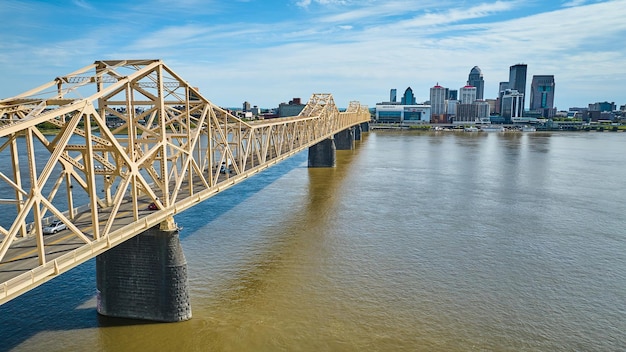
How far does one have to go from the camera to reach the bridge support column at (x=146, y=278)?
24.6 meters

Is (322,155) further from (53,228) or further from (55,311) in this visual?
(53,228)

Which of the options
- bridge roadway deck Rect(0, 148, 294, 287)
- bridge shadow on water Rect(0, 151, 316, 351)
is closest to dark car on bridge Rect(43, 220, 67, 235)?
bridge roadway deck Rect(0, 148, 294, 287)

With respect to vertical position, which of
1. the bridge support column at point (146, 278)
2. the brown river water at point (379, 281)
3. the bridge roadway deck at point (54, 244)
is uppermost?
the bridge roadway deck at point (54, 244)

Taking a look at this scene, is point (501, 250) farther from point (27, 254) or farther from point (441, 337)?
point (27, 254)

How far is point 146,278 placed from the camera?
24750 mm

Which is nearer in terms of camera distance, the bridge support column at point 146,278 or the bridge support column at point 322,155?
the bridge support column at point 146,278

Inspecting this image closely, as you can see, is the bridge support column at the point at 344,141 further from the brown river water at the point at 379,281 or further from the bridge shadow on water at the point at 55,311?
the bridge shadow on water at the point at 55,311

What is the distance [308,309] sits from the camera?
1069 inches

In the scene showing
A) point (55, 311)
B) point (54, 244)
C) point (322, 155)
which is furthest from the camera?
point (322, 155)

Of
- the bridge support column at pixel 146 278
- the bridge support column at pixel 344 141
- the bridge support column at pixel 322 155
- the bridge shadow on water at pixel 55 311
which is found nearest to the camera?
the bridge shadow on water at pixel 55 311

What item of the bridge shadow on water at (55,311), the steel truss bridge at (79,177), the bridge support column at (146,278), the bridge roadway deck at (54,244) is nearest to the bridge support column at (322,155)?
the steel truss bridge at (79,177)

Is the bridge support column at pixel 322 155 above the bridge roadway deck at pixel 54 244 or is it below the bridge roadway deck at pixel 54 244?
below

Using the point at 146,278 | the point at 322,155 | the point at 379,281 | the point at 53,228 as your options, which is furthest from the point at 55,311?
the point at 322,155

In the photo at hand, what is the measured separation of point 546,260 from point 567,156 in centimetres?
8811
